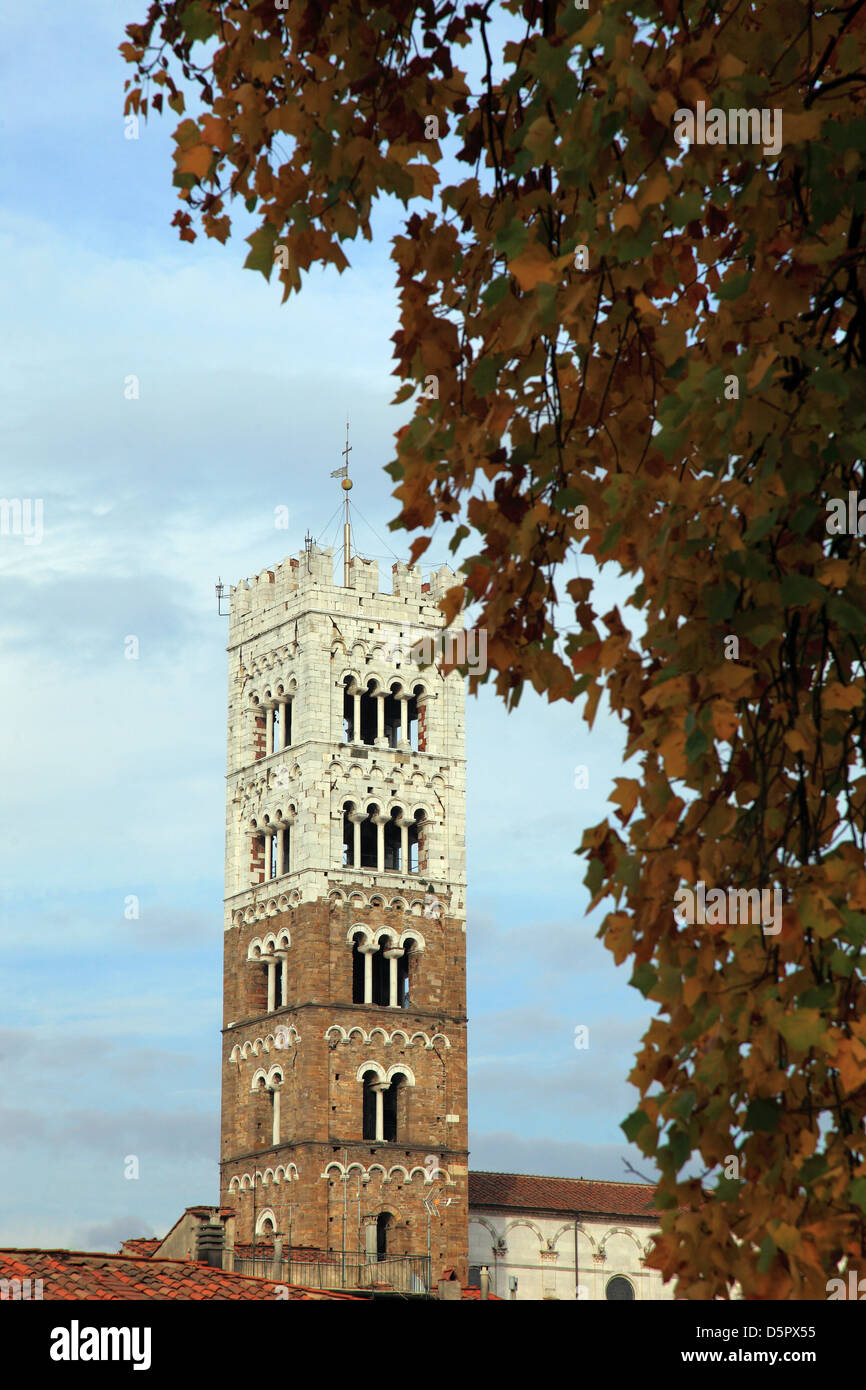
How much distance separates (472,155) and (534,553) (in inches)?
56.7

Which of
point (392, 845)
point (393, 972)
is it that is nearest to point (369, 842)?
point (392, 845)

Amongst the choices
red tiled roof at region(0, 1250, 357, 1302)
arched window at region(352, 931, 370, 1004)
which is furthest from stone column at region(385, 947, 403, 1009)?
red tiled roof at region(0, 1250, 357, 1302)

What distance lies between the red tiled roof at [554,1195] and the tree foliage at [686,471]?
58.0 m

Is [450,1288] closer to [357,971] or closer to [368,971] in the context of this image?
[368,971]

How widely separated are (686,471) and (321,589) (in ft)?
179

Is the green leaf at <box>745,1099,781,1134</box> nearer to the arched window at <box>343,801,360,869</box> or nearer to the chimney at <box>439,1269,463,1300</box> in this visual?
the chimney at <box>439,1269,463,1300</box>

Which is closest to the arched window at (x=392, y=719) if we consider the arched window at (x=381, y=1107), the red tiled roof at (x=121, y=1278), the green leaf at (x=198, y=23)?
the arched window at (x=381, y=1107)

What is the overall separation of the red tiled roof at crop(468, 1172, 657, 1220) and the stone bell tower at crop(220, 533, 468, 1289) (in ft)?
18.8

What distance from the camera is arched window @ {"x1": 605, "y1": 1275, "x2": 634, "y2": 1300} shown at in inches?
2539

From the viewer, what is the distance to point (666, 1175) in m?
4.91

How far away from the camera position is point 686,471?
570 cm

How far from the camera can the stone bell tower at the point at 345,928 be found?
55844 millimetres

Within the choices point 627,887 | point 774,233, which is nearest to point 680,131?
point 774,233

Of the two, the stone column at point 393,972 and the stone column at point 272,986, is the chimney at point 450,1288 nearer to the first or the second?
the stone column at point 393,972
